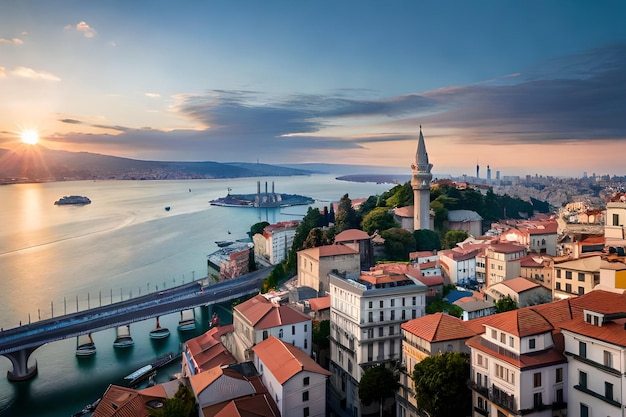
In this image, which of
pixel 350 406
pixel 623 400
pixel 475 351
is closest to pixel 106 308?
pixel 350 406

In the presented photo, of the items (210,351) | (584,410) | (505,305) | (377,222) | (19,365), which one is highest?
(377,222)

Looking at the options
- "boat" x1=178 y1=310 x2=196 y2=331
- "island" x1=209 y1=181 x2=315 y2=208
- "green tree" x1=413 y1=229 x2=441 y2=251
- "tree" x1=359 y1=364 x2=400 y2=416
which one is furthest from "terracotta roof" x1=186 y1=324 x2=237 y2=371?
"island" x1=209 y1=181 x2=315 y2=208

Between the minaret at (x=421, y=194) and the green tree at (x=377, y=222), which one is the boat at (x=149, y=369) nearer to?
the green tree at (x=377, y=222)

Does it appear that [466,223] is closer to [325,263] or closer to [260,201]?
[325,263]

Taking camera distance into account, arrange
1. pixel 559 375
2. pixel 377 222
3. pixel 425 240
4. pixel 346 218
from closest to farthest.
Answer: pixel 559 375
pixel 425 240
pixel 377 222
pixel 346 218

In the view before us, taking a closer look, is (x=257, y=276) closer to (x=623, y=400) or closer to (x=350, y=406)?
(x=350, y=406)

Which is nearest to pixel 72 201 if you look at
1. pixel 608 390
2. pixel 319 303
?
pixel 319 303
